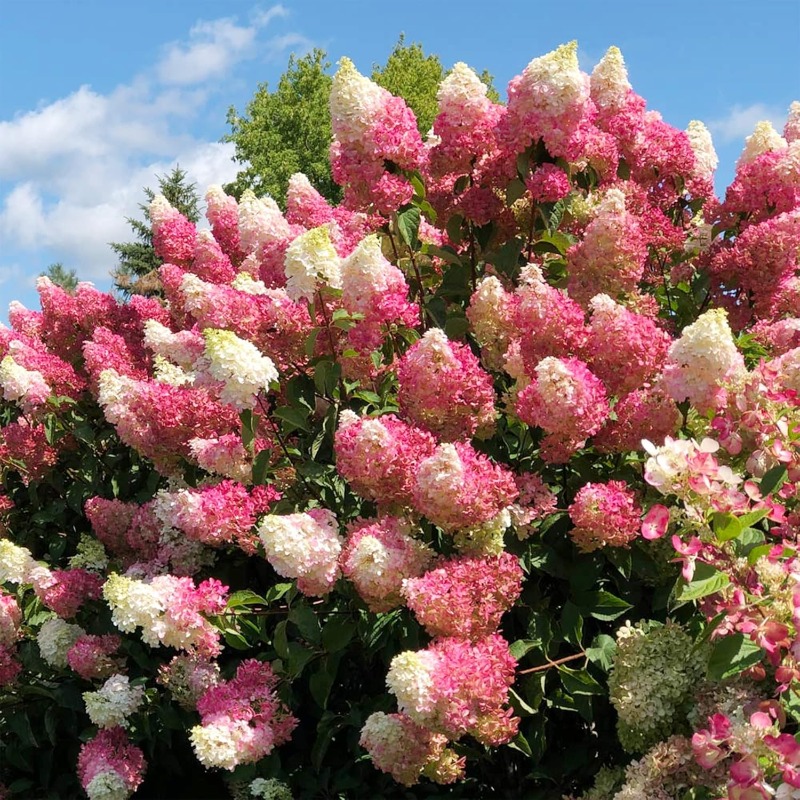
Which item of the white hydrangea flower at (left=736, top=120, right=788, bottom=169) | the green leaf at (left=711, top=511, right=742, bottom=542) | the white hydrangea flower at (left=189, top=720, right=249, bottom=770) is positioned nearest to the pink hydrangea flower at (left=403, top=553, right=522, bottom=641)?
the green leaf at (left=711, top=511, right=742, bottom=542)

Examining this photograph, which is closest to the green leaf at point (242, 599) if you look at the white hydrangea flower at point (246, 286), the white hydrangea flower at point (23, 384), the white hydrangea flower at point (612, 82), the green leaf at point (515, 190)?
the white hydrangea flower at point (246, 286)

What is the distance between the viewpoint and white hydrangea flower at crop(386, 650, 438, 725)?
2146 mm

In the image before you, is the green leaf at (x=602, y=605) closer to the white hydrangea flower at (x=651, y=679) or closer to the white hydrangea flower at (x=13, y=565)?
the white hydrangea flower at (x=651, y=679)

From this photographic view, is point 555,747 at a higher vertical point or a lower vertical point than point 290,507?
lower

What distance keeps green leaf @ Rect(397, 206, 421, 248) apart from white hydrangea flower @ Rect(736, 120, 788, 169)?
5.70 ft

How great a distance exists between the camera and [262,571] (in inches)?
144

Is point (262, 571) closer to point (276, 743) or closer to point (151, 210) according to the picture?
point (276, 743)

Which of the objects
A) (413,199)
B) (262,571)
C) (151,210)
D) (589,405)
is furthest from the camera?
(151,210)

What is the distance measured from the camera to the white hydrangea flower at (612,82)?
3.79 m

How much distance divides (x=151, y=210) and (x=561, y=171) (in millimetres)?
2754

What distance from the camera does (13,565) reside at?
12.5ft

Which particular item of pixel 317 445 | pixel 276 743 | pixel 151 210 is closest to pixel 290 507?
pixel 317 445

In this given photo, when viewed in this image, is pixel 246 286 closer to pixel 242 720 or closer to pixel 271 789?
pixel 242 720

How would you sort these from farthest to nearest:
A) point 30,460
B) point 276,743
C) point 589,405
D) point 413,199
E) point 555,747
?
point 30,460, point 413,199, point 555,747, point 276,743, point 589,405
